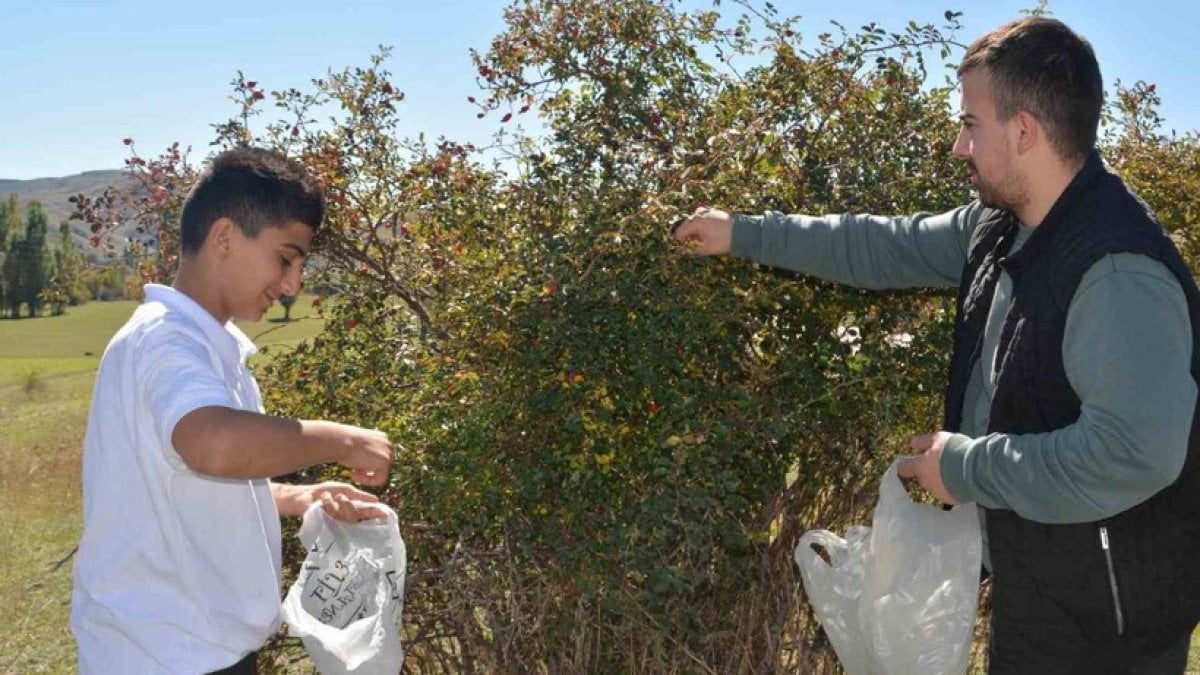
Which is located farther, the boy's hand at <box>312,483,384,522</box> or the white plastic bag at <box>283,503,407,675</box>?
the boy's hand at <box>312,483,384,522</box>

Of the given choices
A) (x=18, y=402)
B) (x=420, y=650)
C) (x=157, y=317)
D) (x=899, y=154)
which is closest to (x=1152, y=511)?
(x=899, y=154)

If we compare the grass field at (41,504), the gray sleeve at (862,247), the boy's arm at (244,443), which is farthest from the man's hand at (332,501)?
the gray sleeve at (862,247)

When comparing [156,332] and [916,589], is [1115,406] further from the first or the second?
[156,332]

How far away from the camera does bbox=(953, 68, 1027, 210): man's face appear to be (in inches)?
93.4

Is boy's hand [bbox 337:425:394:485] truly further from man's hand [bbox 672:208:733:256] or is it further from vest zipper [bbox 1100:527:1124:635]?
vest zipper [bbox 1100:527:1124:635]

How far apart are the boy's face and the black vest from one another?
1457 mm

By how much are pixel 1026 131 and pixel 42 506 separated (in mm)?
12851

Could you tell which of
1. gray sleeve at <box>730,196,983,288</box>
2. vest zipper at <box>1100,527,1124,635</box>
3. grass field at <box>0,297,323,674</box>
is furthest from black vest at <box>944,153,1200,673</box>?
grass field at <box>0,297,323,674</box>

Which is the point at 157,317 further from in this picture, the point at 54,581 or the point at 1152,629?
the point at 54,581

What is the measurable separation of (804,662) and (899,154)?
1.48m

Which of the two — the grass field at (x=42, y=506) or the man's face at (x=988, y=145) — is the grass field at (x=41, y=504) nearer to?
the grass field at (x=42, y=506)

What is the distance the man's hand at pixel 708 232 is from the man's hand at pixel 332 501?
974mm

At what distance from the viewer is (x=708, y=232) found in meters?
2.87

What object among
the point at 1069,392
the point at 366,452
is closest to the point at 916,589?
the point at 1069,392
